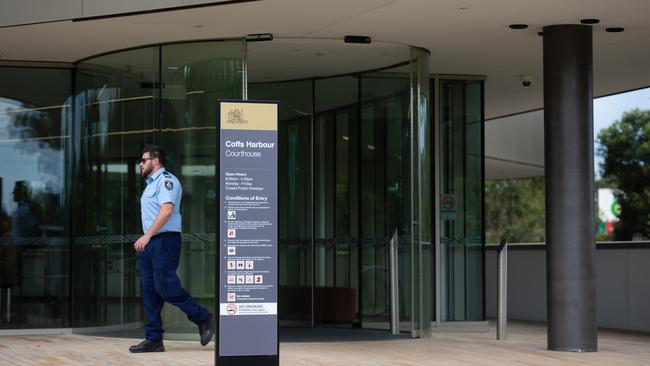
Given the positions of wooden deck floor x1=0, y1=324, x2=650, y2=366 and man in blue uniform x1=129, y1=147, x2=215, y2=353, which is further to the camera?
man in blue uniform x1=129, y1=147, x2=215, y2=353

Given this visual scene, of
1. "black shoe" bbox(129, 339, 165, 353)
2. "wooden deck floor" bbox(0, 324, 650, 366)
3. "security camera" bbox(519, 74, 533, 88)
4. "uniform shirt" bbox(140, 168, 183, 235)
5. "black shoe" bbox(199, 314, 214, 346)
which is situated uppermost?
"security camera" bbox(519, 74, 533, 88)

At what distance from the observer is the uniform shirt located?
10.6m

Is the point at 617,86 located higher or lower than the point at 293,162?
higher

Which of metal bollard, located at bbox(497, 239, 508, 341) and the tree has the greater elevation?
the tree

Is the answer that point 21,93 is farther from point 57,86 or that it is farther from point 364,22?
point 364,22

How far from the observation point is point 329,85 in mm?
15102

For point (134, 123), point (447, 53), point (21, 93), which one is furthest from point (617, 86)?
point (21, 93)

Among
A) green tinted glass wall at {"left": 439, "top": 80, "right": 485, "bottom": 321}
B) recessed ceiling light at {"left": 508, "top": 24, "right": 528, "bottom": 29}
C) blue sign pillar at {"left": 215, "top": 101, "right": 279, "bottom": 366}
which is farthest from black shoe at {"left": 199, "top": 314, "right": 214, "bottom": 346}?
green tinted glass wall at {"left": 439, "top": 80, "right": 485, "bottom": 321}

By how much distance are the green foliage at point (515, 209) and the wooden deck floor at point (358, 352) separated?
6097cm

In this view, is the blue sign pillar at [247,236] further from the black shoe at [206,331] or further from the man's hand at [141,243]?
the black shoe at [206,331]

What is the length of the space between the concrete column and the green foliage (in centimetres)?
6252

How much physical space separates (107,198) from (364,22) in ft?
12.4

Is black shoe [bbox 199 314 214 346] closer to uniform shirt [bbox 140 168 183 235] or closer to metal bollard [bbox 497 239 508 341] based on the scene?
uniform shirt [bbox 140 168 183 235]

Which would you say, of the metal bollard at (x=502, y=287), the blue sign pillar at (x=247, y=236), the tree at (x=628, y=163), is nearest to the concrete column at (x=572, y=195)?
the metal bollard at (x=502, y=287)
